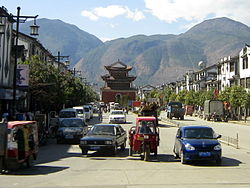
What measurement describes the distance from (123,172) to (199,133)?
14.9 ft

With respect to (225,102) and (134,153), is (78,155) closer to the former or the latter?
(134,153)

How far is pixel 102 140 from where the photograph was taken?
17156mm

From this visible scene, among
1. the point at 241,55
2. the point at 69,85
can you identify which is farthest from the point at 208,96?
the point at 69,85

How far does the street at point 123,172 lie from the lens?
36.1ft

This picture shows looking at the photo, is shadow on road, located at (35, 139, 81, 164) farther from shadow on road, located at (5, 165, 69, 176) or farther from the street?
shadow on road, located at (5, 165, 69, 176)

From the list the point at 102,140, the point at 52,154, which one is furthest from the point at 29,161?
the point at 52,154

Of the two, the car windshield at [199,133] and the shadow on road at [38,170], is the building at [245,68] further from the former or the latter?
the shadow on road at [38,170]

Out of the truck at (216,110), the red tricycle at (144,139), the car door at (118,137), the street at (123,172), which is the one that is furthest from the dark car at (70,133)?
the truck at (216,110)

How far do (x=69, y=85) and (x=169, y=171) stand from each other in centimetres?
3533

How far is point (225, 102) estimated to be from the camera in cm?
6169

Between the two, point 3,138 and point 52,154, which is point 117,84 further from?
point 3,138

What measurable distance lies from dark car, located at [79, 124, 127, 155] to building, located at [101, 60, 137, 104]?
10027 centimetres

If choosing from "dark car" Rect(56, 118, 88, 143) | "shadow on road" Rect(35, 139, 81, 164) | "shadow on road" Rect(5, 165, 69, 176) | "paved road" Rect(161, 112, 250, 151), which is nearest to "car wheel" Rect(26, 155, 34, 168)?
"shadow on road" Rect(5, 165, 69, 176)

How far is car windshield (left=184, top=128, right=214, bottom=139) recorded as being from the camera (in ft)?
52.5
